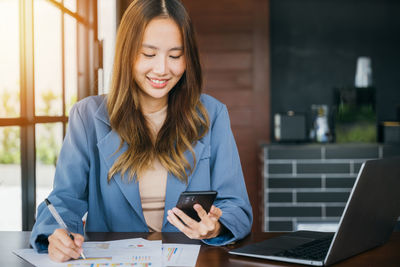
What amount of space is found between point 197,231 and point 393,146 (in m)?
3.23

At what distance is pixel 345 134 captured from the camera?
4195mm

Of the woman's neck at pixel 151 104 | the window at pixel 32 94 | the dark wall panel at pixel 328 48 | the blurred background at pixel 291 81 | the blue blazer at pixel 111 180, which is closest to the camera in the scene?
the blue blazer at pixel 111 180

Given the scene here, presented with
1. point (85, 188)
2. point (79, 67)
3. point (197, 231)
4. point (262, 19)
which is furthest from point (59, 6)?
point (262, 19)

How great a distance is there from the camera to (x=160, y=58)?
1.63 meters

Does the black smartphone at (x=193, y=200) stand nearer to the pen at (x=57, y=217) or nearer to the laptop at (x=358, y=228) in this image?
the laptop at (x=358, y=228)

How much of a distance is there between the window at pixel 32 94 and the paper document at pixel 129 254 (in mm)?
770

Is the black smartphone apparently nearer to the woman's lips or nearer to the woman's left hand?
the woman's left hand

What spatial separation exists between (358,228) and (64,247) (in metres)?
0.73

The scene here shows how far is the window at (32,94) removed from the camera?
197cm

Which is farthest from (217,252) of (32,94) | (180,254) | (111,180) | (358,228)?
(32,94)

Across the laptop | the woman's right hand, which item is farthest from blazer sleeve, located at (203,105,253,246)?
the woman's right hand

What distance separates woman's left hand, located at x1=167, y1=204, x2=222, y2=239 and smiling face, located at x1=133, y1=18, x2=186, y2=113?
0.52 meters

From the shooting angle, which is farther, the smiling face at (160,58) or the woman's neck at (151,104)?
the woman's neck at (151,104)

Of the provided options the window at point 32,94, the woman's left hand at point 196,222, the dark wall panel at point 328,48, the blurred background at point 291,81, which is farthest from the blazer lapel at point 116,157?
the dark wall panel at point 328,48
